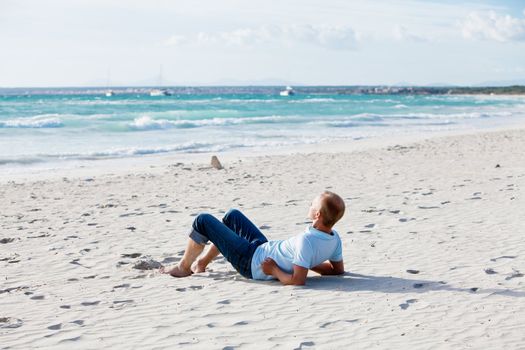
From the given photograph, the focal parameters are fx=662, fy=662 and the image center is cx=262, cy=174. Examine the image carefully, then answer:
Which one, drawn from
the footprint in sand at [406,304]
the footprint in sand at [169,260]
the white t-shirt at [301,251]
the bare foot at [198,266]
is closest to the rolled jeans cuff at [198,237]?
the bare foot at [198,266]

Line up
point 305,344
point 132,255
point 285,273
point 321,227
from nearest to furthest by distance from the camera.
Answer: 1. point 305,344
2. point 321,227
3. point 285,273
4. point 132,255

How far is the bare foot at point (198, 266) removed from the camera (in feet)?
19.2

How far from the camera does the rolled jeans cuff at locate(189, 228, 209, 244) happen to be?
565 cm

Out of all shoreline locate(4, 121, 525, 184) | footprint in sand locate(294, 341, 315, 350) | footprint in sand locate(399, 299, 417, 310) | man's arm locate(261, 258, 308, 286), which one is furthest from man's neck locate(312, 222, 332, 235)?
shoreline locate(4, 121, 525, 184)

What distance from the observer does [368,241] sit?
7098mm

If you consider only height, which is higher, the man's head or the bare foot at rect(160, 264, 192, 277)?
the man's head

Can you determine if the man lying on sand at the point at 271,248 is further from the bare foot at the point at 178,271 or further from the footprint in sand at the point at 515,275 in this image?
the footprint in sand at the point at 515,275

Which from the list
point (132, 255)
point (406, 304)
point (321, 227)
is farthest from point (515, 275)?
point (132, 255)

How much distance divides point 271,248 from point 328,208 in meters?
0.75

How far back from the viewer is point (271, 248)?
5477 millimetres

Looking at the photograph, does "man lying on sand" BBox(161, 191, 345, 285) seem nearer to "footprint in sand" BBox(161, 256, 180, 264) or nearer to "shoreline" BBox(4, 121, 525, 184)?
"footprint in sand" BBox(161, 256, 180, 264)

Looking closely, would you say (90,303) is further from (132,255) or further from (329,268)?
(329,268)

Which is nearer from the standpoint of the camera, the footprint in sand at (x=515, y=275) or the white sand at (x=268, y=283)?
the white sand at (x=268, y=283)

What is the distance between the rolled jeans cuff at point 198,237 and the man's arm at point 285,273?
0.58m
